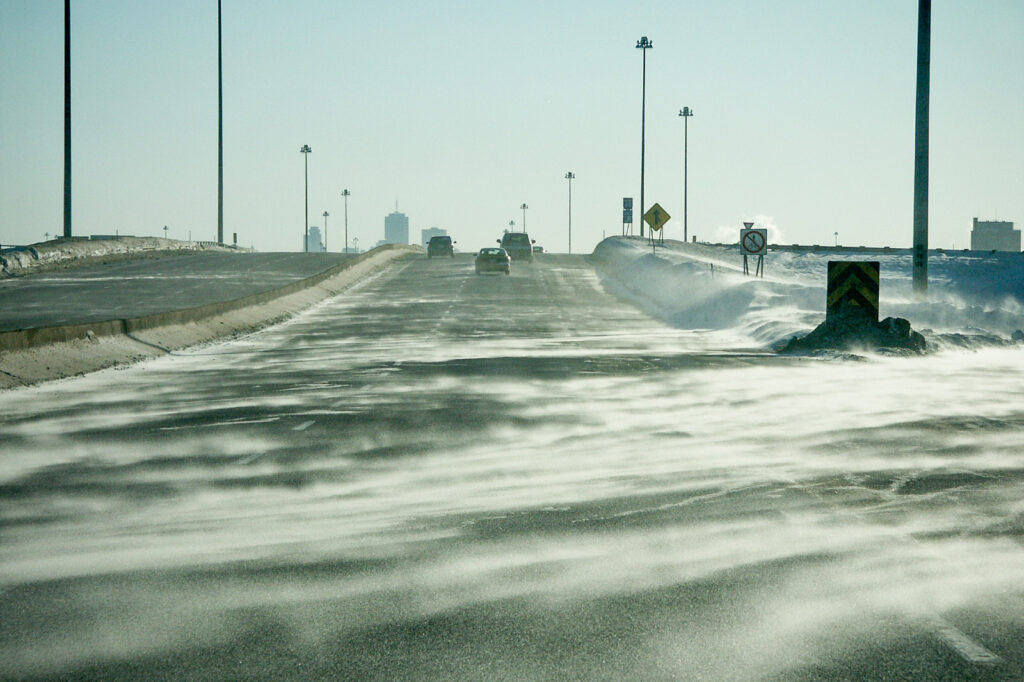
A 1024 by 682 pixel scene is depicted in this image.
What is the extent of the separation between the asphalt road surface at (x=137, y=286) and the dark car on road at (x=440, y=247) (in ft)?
37.4

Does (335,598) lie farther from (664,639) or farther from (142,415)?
→ (142,415)

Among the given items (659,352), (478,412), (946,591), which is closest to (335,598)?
(946,591)

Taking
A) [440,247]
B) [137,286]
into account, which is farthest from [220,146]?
[137,286]

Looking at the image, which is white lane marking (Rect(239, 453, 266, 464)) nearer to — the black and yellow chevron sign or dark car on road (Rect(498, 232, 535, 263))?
the black and yellow chevron sign

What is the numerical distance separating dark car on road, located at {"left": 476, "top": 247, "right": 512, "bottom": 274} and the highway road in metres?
42.9

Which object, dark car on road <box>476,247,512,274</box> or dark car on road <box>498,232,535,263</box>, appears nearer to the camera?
dark car on road <box>476,247,512,274</box>

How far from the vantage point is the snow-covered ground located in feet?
90.8

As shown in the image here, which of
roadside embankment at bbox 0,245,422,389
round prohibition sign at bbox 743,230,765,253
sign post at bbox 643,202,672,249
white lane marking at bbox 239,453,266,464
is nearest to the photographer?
white lane marking at bbox 239,453,266,464

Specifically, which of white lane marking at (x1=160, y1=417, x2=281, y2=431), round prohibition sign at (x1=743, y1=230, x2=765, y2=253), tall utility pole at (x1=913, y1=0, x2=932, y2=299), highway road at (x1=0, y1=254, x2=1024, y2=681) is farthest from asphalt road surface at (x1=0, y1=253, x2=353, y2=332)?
tall utility pole at (x1=913, y1=0, x2=932, y2=299)

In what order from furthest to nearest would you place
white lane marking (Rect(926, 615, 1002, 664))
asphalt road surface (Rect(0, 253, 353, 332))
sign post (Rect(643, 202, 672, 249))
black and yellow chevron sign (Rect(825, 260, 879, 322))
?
sign post (Rect(643, 202, 672, 249)) → asphalt road surface (Rect(0, 253, 353, 332)) → black and yellow chevron sign (Rect(825, 260, 879, 322)) → white lane marking (Rect(926, 615, 1002, 664))

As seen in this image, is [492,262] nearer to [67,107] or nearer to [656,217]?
[656,217]

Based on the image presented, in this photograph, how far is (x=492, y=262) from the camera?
5947 centimetres

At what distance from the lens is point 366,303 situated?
1639 inches

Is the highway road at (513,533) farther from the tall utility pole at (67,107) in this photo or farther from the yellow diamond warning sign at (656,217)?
the tall utility pole at (67,107)
